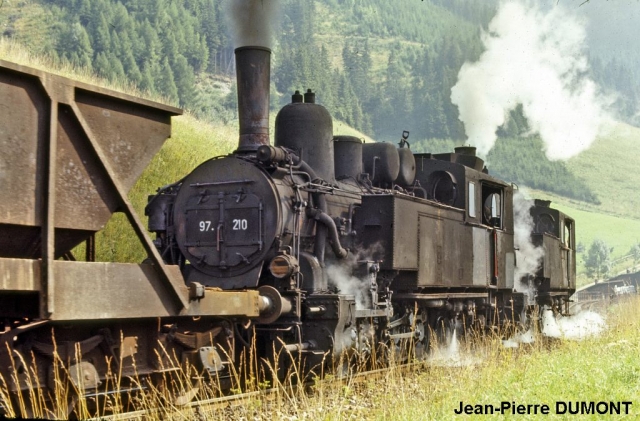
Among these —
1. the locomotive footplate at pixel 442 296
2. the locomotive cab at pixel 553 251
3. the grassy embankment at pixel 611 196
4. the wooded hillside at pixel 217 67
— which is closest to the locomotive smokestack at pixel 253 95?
the locomotive footplate at pixel 442 296

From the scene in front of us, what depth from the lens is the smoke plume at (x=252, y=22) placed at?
11.2 meters

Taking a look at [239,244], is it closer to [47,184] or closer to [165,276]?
[165,276]

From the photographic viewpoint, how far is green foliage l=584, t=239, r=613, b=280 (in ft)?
202

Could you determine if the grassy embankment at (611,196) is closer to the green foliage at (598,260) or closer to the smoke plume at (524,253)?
the green foliage at (598,260)

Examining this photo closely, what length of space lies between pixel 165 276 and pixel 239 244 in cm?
363

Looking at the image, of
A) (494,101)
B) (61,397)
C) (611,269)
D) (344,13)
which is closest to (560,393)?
(61,397)

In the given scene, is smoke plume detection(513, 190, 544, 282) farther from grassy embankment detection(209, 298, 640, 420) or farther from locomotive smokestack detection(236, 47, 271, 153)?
locomotive smokestack detection(236, 47, 271, 153)

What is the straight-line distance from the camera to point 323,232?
32.4 ft

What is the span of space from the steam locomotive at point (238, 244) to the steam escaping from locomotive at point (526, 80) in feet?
27.4

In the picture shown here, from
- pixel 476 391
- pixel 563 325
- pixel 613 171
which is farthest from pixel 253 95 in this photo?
pixel 613 171

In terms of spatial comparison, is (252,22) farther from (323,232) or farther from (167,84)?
(167,84)

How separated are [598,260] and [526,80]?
36218 mm

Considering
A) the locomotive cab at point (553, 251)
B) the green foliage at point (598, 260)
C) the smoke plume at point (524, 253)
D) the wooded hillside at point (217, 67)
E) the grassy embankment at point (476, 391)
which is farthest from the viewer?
the wooded hillside at point (217, 67)

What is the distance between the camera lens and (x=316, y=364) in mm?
8977
